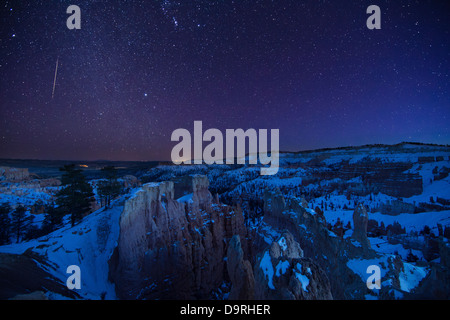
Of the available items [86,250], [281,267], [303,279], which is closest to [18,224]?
[86,250]

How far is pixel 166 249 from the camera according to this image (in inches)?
470

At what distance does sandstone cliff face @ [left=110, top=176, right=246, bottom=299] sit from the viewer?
1058cm

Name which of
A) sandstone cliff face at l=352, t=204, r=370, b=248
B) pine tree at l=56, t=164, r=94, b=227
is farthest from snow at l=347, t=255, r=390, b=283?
pine tree at l=56, t=164, r=94, b=227

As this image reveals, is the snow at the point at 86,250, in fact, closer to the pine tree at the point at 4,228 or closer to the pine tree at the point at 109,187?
the pine tree at the point at 109,187

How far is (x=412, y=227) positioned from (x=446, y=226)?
345cm

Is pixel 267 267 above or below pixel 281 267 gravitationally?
below

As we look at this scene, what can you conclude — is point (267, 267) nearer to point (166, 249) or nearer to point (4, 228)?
point (166, 249)

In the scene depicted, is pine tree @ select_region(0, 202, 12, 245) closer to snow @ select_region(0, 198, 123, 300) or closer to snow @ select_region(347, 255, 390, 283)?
snow @ select_region(0, 198, 123, 300)

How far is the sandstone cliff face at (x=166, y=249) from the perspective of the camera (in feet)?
34.7

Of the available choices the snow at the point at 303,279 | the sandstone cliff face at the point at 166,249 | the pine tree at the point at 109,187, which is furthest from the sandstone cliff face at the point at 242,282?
the pine tree at the point at 109,187

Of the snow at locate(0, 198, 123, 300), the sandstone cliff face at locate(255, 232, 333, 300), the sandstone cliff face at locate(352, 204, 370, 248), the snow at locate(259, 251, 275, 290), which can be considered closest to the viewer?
the sandstone cliff face at locate(255, 232, 333, 300)

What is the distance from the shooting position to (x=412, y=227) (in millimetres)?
26219

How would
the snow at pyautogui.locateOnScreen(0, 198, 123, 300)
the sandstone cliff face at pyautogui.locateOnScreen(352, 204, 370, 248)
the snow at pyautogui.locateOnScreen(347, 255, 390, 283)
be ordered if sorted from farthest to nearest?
1. the sandstone cliff face at pyautogui.locateOnScreen(352, 204, 370, 248)
2. the snow at pyautogui.locateOnScreen(0, 198, 123, 300)
3. the snow at pyautogui.locateOnScreen(347, 255, 390, 283)
